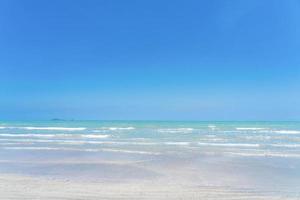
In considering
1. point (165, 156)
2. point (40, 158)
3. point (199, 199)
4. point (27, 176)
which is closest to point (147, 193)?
point (199, 199)

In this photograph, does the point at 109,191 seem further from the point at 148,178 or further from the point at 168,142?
the point at 168,142

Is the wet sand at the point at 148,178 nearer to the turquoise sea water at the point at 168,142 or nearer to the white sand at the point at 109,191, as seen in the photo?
the white sand at the point at 109,191

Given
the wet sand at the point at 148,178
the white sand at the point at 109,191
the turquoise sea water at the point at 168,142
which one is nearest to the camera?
the white sand at the point at 109,191

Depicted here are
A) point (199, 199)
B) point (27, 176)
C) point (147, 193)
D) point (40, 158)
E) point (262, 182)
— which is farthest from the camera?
point (40, 158)

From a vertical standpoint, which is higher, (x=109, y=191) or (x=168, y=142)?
(x=168, y=142)

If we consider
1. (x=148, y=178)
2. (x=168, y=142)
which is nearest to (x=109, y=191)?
(x=148, y=178)

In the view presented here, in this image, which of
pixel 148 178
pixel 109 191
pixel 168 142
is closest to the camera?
pixel 109 191

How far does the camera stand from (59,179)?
1046 centimetres

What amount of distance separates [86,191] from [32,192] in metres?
1.35

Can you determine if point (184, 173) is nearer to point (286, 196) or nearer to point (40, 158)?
point (286, 196)

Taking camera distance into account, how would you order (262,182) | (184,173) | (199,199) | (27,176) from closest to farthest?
(199,199), (262,182), (27,176), (184,173)

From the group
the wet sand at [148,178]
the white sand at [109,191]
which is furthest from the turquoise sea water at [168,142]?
the white sand at [109,191]

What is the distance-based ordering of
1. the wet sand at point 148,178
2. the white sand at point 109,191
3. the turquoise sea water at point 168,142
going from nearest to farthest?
the white sand at point 109,191, the wet sand at point 148,178, the turquoise sea water at point 168,142

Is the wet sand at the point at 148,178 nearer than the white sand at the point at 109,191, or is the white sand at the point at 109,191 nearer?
the white sand at the point at 109,191
